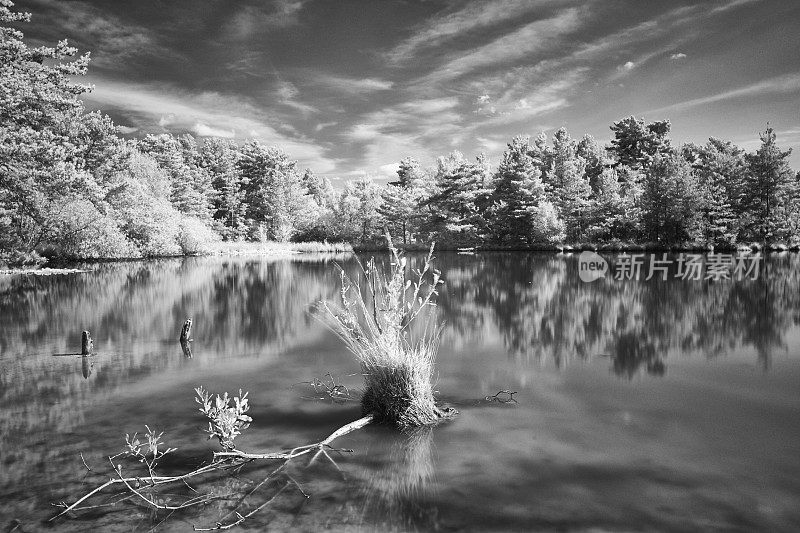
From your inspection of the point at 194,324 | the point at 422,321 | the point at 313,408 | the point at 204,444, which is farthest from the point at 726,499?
the point at 194,324

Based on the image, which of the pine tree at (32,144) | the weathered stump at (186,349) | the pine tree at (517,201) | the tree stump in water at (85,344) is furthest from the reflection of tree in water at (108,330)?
the pine tree at (517,201)

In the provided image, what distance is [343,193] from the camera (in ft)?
210

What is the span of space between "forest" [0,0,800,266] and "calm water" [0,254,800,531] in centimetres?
1467

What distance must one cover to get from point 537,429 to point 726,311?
12.1 metres

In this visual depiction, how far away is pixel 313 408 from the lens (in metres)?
6.54

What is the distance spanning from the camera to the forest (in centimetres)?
2436

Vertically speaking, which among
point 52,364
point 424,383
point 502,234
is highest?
point 502,234

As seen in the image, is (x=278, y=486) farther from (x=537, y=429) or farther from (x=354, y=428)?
(x=537, y=429)

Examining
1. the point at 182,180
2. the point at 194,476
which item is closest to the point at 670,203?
the point at 194,476

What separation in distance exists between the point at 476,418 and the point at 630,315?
971 cm

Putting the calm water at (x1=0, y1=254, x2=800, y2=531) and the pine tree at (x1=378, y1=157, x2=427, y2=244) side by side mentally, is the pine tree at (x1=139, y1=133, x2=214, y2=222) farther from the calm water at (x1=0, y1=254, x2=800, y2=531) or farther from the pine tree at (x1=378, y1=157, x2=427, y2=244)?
the calm water at (x1=0, y1=254, x2=800, y2=531)

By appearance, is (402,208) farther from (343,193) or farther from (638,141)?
(638,141)

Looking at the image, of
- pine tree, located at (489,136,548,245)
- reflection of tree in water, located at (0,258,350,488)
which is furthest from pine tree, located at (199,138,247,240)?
reflection of tree in water, located at (0,258,350,488)

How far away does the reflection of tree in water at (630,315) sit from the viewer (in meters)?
→ 10.3
